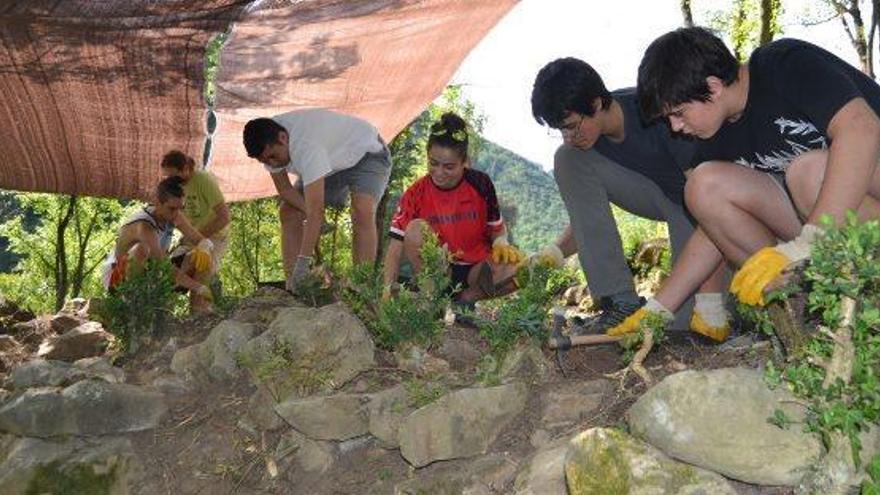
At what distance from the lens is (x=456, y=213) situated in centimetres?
397

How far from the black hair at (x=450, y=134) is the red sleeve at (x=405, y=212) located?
0.77 ft

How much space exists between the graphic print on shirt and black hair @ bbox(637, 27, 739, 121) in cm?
25

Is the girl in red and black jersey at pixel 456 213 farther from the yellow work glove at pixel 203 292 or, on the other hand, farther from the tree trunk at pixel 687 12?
the tree trunk at pixel 687 12

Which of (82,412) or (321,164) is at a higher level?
(321,164)

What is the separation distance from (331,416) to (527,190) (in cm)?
4999

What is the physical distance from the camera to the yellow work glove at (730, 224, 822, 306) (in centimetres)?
204

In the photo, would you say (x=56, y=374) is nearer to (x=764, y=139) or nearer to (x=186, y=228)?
(x=186, y=228)

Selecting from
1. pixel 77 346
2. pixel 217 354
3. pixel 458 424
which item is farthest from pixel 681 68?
pixel 77 346

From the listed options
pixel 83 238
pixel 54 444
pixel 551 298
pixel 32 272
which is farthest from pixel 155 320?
pixel 32 272

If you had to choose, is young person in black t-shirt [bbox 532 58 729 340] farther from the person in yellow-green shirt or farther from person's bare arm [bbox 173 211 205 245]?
the person in yellow-green shirt

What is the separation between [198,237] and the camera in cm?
493

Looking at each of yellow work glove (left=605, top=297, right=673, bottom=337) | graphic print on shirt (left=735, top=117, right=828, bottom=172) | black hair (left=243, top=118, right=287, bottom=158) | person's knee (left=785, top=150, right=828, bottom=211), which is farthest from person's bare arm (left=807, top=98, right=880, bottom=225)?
black hair (left=243, top=118, right=287, bottom=158)

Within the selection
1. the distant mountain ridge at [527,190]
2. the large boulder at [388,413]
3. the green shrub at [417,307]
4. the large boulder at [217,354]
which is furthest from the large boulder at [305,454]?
the distant mountain ridge at [527,190]

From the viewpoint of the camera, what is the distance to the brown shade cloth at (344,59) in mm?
5070
